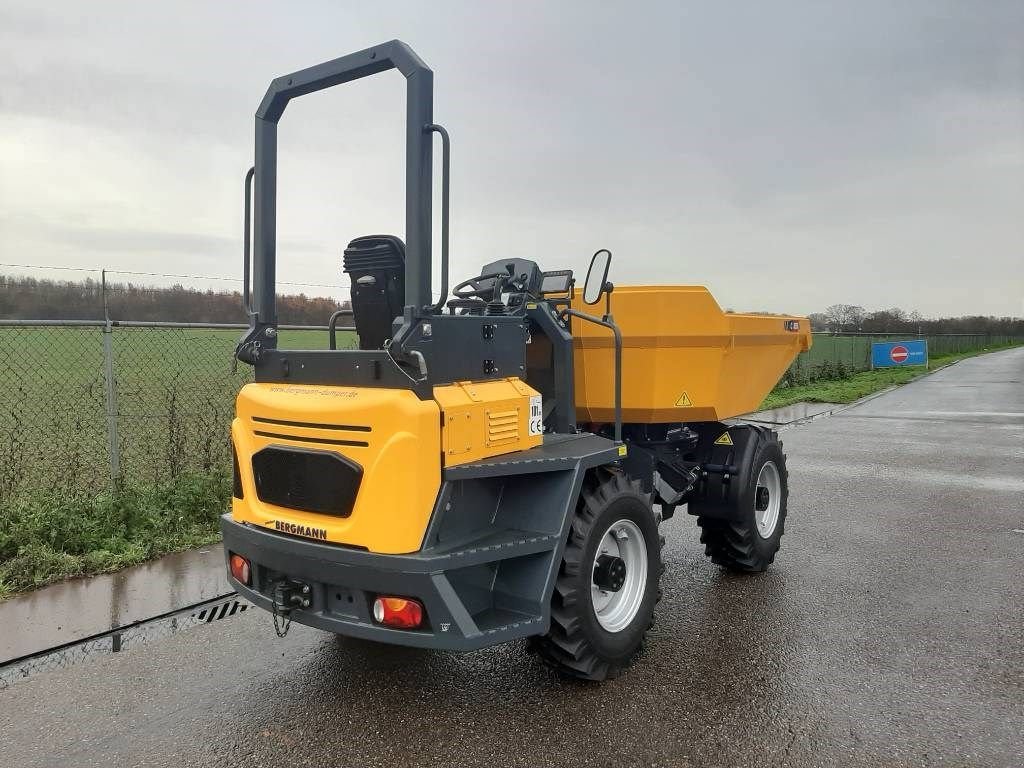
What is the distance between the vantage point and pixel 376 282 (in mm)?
3670

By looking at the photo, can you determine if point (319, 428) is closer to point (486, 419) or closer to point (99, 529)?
point (486, 419)

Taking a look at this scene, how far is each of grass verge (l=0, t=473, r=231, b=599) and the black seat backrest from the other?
304cm

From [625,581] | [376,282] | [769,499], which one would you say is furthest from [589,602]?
[769,499]

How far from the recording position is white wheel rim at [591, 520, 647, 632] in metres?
3.95

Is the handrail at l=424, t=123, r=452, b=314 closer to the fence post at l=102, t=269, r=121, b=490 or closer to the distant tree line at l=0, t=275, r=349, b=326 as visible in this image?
the distant tree line at l=0, t=275, r=349, b=326

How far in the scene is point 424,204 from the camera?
330 cm

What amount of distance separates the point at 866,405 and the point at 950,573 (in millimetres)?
13445

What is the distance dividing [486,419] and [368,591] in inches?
34.6

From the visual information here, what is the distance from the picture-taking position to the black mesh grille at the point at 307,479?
132 inches

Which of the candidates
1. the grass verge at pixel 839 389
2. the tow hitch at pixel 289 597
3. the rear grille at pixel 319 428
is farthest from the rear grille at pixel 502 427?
the grass verge at pixel 839 389

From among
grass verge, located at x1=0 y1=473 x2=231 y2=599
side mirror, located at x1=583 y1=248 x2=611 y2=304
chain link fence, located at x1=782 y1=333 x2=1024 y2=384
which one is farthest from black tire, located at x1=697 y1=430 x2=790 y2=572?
chain link fence, located at x1=782 y1=333 x2=1024 y2=384

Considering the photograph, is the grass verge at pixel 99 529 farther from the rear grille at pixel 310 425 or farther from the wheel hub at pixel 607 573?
the wheel hub at pixel 607 573

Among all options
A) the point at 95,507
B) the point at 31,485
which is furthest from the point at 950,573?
the point at 31,485

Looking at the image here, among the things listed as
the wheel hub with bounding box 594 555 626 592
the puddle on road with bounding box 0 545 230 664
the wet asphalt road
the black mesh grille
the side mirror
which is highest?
the side mirror
